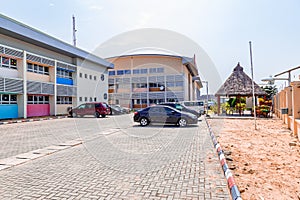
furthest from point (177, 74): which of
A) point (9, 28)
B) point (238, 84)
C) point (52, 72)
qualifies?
point (9, 28)

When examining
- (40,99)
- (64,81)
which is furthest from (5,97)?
(64,81)

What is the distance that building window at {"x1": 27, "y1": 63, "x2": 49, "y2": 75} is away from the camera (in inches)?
920

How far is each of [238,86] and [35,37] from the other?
2140 cm

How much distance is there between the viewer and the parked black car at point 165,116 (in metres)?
15.2

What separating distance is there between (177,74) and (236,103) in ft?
59.6

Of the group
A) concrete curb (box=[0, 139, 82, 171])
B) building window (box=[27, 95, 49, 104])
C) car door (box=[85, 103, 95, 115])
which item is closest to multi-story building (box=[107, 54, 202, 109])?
car door (box=[85, 103, 95, 115])

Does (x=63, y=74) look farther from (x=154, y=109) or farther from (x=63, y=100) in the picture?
(x=154, y=109)

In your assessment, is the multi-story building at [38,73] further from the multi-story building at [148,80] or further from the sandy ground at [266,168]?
the sandy ground at [266,168]

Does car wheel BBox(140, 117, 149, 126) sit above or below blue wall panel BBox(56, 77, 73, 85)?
below

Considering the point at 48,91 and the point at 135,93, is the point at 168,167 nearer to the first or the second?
the point at 48,91

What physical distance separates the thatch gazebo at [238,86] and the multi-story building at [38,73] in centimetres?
1816

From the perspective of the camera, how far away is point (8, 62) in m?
20.5

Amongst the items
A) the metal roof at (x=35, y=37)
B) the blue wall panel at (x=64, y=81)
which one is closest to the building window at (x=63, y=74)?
the blue wall panel at (x=64, y=81)

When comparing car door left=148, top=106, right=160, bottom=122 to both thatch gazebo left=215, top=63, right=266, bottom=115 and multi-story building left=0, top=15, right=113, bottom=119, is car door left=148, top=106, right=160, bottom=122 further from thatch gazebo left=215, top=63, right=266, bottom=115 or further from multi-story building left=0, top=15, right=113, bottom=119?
multi-story building left=0, top=15, right=113, bottom=119
